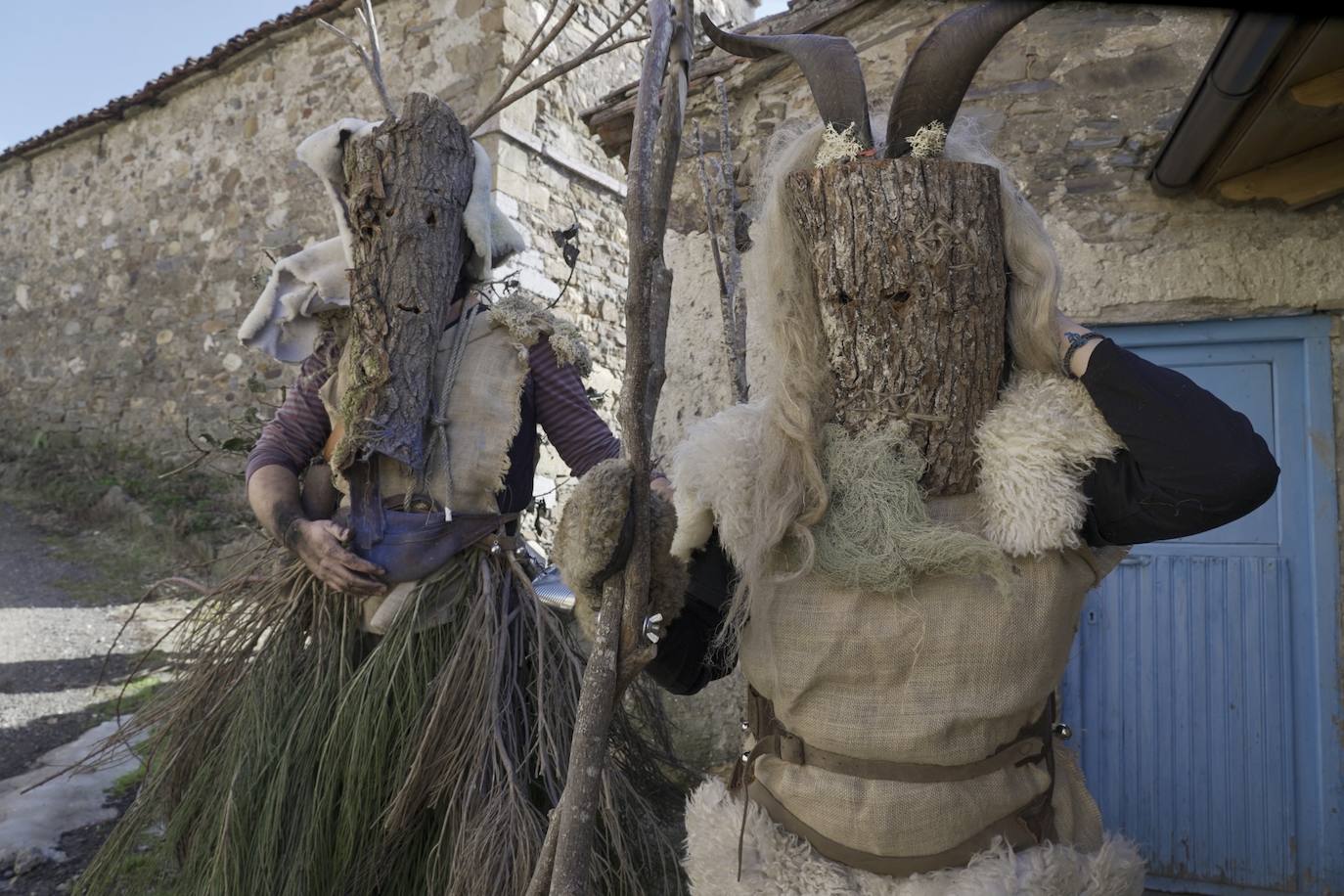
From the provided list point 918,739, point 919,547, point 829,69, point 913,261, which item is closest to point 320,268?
point 829,69

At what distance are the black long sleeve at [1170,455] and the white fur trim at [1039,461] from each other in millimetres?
37

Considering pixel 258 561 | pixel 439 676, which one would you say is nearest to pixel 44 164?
pixel 258 561

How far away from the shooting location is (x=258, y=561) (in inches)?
84.8

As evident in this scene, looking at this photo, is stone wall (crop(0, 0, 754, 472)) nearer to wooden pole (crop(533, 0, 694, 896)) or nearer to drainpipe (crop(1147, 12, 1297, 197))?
drainpipe (crop(1147, 12, 1297, 197))

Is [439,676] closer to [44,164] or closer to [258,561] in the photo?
[258,561]

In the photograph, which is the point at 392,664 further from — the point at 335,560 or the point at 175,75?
the point at 175,75

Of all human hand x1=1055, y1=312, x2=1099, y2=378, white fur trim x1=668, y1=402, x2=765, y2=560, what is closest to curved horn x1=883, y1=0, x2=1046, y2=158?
human hand x1=1055, y1=312, x2=1099, y2=378

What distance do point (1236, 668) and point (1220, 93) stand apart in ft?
5.85

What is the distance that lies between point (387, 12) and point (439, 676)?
6053mm

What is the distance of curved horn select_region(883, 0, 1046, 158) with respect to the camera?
4.32 feet

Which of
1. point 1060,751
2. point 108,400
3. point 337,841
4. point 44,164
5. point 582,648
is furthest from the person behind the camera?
point 44,164

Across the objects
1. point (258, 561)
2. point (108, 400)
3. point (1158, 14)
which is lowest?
point (258, 561)

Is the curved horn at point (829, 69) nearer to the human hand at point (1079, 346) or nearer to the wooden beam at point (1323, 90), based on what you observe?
the human hand at point (1079, 346)

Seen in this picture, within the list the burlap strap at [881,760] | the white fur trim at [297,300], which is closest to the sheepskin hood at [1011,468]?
the burlap strap at [881,760]
